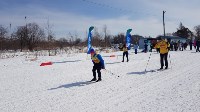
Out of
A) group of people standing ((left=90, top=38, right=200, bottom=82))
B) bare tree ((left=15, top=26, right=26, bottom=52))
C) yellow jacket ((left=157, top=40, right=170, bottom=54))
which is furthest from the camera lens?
bare tree ((left=15, top=26, right=26, bottom=52))

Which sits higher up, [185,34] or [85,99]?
[185,34]

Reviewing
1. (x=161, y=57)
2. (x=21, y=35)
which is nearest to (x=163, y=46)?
(x=161, y=57)

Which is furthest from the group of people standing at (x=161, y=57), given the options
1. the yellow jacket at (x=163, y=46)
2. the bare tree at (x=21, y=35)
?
the bare tree at (x=21, y=35)

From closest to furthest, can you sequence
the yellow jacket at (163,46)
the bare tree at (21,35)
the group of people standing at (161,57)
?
1. the group of people standing at (161,57)
2. the yellow jacket at (163,46)
3. the bare tree at (21,35)

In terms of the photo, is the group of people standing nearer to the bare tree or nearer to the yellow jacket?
the yellow jacket

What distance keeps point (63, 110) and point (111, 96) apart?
6.46 feet

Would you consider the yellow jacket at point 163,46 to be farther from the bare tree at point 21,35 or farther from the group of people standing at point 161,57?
the bare tree at point 21,35

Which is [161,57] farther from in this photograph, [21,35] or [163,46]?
[21,35]

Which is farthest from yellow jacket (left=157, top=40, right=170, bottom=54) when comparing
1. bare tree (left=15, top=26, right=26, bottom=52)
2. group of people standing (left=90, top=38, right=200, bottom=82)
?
bare tree (left=15, top=26, right=26, bottom=52)

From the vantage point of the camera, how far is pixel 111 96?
342 inches

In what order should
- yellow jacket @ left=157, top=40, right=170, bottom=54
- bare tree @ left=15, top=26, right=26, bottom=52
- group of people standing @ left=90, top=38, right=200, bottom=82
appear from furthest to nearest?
bare tree @ left=15, top=26, right=26, bottom=52 < yellow jacket @ left=157, top=40, right=170, bottom=54 < group of people standing @ left=90, top=38, right=200, bottom=82

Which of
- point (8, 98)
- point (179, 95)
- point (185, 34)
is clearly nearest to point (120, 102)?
point (179, 95)

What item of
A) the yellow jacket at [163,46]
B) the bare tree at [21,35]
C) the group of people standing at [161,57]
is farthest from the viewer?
the bare tree at [21,35]

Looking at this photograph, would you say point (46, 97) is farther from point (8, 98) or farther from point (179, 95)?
point (179, 95)
